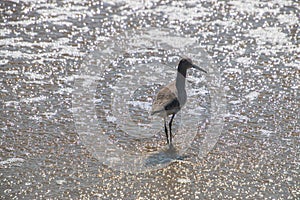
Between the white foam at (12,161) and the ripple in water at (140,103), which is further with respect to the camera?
→ the ripple in water at (140,103)

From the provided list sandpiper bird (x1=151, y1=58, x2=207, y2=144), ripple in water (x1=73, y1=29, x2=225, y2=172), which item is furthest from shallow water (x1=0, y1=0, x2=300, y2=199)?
sandpiper bird (x1=151, y1=58, x2=207, y2=144)

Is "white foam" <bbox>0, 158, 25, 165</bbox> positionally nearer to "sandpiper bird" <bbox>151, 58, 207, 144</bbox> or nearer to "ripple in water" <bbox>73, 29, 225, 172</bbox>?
"ripple in water" <bbox>73, 29, 225, 172</bbox>

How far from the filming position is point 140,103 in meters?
7.65

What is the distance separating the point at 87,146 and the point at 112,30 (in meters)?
3.32

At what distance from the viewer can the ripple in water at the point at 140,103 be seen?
665 cm

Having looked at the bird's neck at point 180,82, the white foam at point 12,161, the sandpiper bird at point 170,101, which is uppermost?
the bird's neck at point 180,82

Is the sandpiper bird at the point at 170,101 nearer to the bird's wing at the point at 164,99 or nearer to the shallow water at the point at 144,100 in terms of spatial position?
the bird's wing at the point at 164,99

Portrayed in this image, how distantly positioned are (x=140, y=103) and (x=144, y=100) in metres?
0.10

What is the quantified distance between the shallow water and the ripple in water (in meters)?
0.01

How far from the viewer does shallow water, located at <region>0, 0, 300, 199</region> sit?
6035mm

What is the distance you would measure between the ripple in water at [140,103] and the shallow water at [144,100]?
0.01m

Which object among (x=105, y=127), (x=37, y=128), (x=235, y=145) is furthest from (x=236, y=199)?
(x=37, y=128)

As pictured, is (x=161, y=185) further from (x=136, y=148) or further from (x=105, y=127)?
(x=105, y=127)

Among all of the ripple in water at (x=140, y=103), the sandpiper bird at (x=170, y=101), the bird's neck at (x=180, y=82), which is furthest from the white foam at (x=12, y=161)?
the bird's neck at (x=180, y=82)
